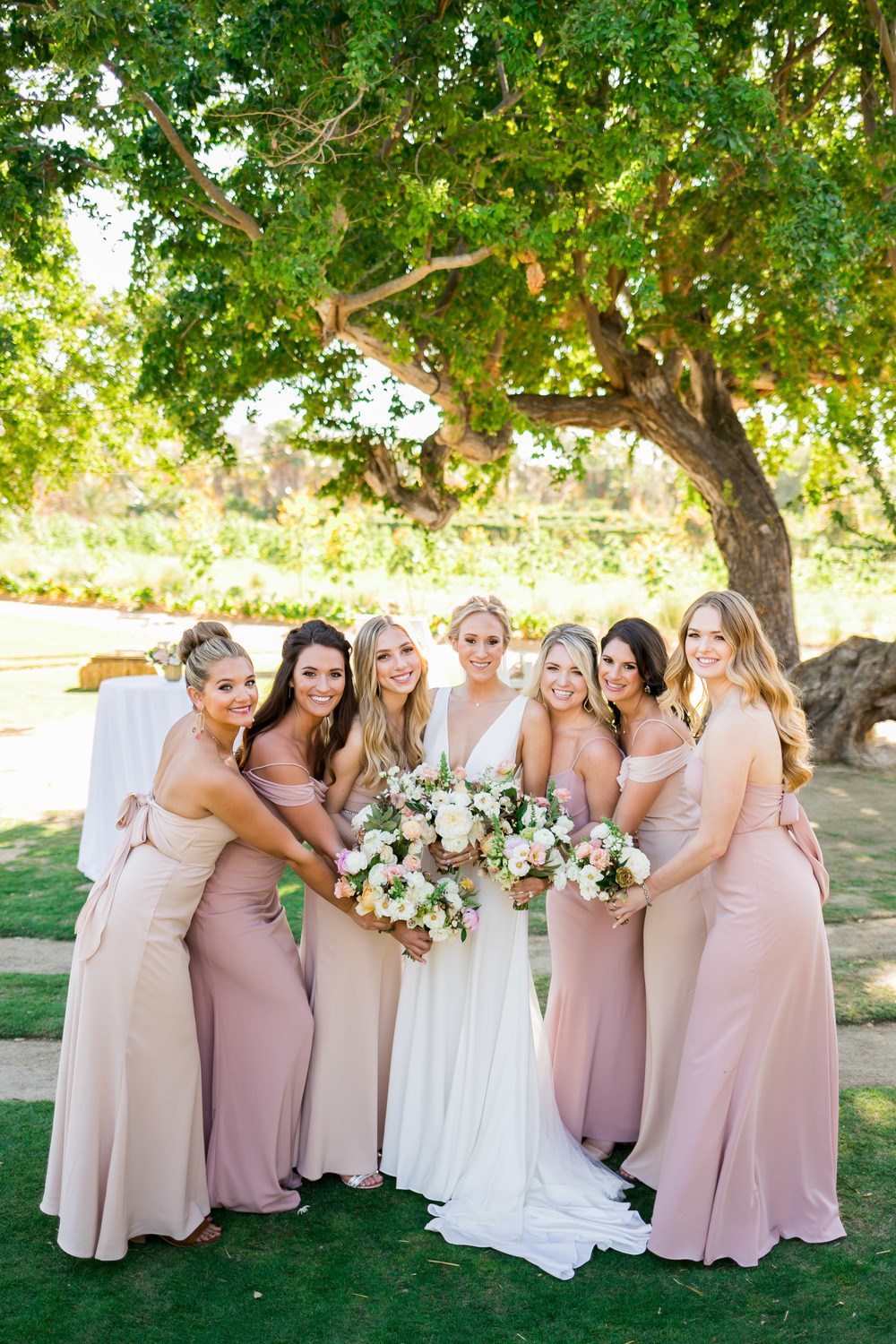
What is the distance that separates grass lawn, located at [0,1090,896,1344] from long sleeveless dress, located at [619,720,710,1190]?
30 centimetres

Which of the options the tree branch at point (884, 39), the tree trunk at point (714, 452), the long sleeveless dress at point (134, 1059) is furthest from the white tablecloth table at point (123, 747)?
the tree branch at point (884, 39)

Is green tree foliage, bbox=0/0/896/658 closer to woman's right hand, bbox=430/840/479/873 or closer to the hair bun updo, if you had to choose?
the hair bun updo

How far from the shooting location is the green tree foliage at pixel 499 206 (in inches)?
308

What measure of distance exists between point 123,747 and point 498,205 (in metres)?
5.01

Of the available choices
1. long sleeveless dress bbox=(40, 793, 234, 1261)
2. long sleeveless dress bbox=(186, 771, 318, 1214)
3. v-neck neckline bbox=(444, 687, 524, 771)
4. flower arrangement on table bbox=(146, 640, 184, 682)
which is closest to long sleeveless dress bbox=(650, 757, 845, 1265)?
v-neck neckline bbox=(444, 687, 524, 771)

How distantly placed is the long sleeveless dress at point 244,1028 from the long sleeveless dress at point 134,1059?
154 mm

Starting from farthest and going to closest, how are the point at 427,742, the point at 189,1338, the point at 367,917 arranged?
the point at 427,742 → the point at 367,917 → the point at 189,1338

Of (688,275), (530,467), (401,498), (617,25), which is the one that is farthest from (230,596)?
(530,467)

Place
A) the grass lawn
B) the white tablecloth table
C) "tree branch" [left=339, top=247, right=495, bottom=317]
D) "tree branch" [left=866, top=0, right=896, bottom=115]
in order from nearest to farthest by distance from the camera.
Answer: the grass lawn
the white tablecloth table
"tree branch" [left=339, top=247, right=495, bottom=317]
"tree branch" [left=866, top=0, right=896, bottom=115]

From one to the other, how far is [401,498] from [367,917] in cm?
939

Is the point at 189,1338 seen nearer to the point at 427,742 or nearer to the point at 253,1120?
the point at 253,1120

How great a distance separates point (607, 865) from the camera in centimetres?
372

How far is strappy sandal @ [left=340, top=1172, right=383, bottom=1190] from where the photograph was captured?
4.07 m

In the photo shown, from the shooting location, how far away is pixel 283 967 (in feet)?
13.0
